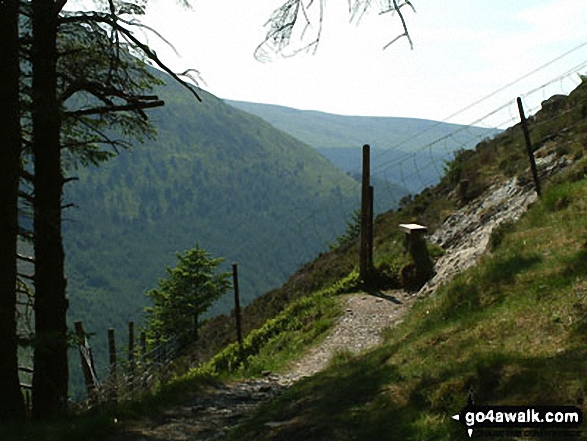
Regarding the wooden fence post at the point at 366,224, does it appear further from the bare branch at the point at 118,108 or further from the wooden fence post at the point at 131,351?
the bare branch at the point at 118,108

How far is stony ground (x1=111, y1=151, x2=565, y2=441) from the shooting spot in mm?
7432

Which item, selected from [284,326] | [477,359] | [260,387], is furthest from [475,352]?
[284,326]

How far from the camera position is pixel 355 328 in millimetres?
14055

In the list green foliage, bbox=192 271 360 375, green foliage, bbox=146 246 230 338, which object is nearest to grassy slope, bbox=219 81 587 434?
green foliage, bbox=192 271 360 375

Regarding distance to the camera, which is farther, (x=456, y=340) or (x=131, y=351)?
(x=131, y=351)

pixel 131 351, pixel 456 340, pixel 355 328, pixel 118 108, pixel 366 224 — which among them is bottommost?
pixel 131 351

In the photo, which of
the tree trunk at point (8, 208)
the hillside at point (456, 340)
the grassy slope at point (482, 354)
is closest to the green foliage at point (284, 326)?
the hillside at point (456, 340)

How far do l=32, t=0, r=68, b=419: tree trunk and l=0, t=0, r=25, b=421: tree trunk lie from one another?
28.8 inches

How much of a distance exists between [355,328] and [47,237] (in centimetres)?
794

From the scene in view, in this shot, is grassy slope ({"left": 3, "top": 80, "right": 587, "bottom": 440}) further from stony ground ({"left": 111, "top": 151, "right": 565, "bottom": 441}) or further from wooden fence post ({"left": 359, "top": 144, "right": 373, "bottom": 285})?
wooden fence post ({"left": 359, "top": 144, "right": 373, "bottom": 285})

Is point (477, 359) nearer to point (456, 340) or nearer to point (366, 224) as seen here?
point (456, 340)

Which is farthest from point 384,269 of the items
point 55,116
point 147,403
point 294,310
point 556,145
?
point 55,116

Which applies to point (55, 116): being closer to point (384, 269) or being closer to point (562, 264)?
point (562, 264)

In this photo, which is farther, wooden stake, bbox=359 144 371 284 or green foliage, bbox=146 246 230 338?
green foliage, bbox=146 246 230 338
